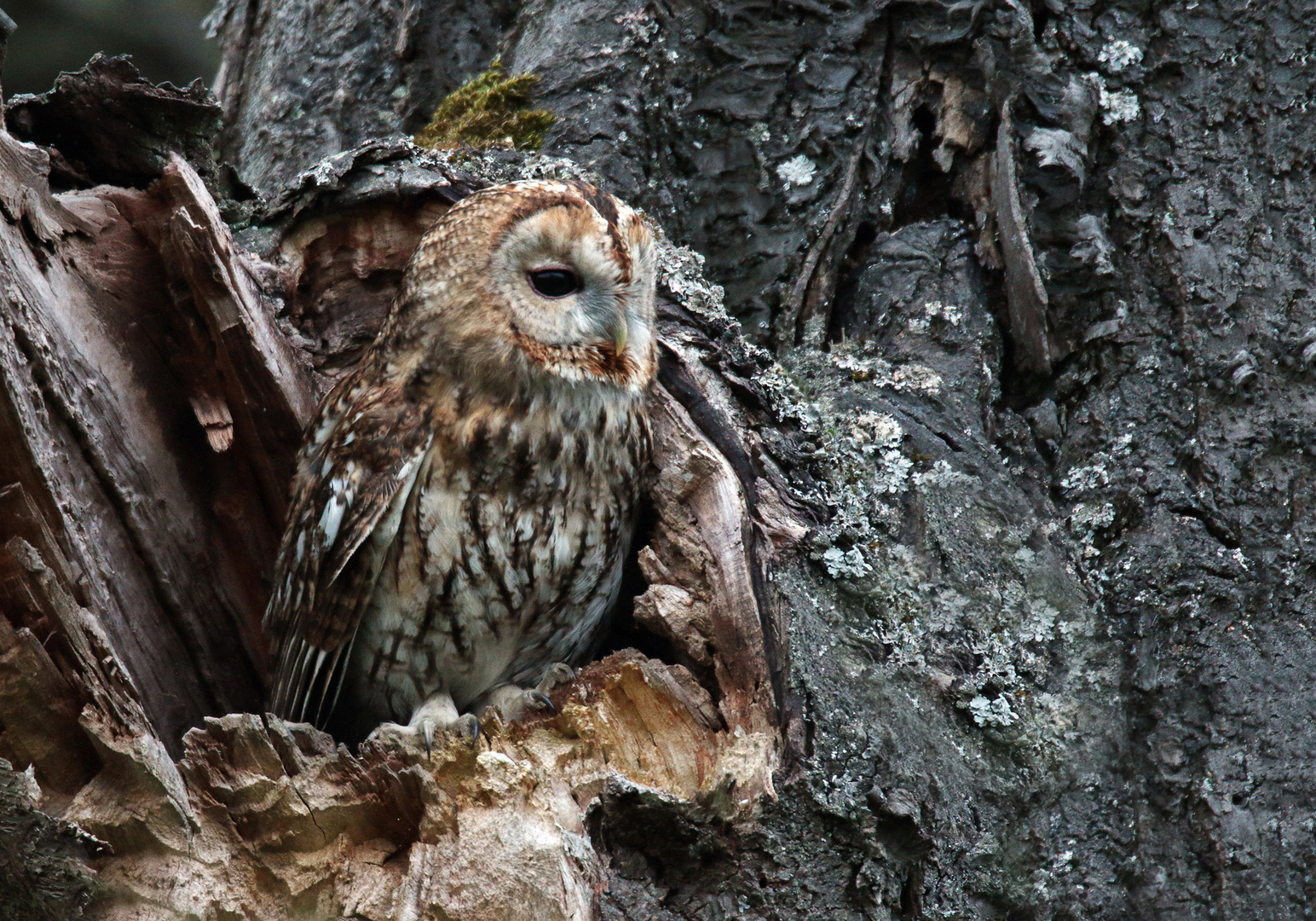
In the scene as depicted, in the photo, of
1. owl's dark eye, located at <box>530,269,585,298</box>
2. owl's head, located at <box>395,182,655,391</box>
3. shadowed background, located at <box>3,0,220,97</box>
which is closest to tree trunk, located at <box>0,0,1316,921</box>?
owl's head, located at <box>395,182,655,391</box>

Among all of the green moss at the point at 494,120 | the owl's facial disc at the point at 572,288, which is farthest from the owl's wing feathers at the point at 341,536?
the green moss at the point at 494,120

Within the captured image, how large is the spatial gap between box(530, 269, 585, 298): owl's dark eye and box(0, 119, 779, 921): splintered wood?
0.32 metres

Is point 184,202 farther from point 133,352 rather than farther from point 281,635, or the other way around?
point 281,635

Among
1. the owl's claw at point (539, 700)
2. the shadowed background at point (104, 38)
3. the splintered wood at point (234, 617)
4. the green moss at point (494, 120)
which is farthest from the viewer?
the shadowed background at point (104, 38)

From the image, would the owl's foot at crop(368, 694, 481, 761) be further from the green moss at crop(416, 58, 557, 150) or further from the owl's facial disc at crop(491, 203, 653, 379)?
the green moss at crop(416, 58, 557, 150)

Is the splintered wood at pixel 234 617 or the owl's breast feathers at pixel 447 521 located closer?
the splintered wood at pixel 234 617

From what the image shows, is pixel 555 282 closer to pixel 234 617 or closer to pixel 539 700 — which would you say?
pixel 539 700

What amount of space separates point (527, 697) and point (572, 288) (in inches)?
32.9

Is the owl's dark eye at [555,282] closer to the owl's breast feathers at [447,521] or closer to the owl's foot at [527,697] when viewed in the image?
the owl's breast feathers at [447,521]

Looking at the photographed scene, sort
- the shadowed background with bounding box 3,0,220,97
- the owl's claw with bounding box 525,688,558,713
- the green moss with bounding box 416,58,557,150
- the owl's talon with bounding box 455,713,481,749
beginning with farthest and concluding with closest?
the shadowed background with bounding box 3,0,220,97 < the green moss with bounding box 416,58,557,150 < the owl's talon with bounding box 455,713,481,749 < the owl's claw with bounding box 525,688,558,713

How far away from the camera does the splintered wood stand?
5.11 feet

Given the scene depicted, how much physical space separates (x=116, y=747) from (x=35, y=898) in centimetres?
22

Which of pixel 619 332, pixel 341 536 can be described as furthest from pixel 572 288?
pixel 341 536

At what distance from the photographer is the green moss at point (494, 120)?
253 centimetres
